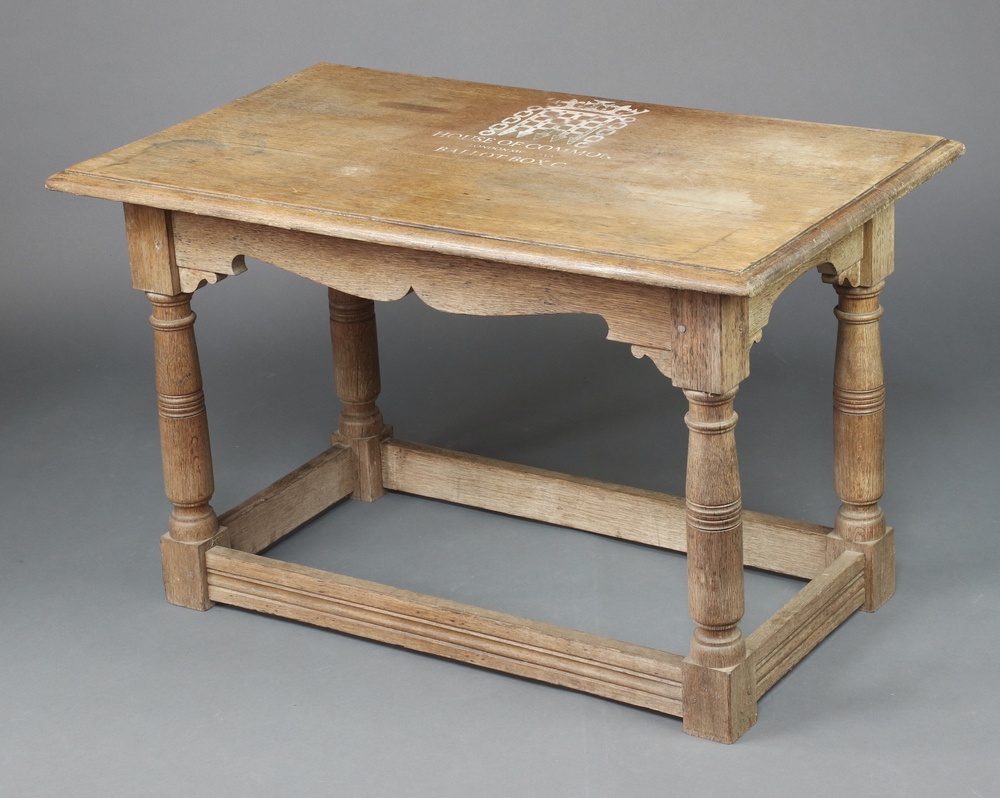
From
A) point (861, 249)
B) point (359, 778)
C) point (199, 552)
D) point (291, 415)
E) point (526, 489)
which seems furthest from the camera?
point (291, 415)

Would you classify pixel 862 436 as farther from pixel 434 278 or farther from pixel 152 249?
pixel 152 249

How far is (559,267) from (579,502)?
1332 mm

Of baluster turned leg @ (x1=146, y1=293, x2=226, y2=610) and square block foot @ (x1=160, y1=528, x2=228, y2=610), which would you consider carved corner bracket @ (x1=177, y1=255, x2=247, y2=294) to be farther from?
square block foot @ (x1=160, y1=528, x2=228, y2=610)

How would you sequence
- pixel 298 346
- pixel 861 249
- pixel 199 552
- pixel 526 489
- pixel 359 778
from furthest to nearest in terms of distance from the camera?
1. pixel 298 346
2. pixel 526 489
3. pixel 199 552
4. pixel 861 249
5. pixel 359 778

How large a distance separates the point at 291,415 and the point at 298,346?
1.70 feet

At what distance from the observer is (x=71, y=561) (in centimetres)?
472

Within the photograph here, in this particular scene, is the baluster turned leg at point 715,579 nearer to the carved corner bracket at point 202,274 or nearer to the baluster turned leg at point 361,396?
the carved corner bracket at point 202,274

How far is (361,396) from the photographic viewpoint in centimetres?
502

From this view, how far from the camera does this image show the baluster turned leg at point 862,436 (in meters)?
4.14

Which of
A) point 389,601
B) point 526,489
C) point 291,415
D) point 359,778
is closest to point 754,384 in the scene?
point 526,489

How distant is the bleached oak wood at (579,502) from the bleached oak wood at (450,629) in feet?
1.88

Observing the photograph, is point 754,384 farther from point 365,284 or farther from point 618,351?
point 365,284

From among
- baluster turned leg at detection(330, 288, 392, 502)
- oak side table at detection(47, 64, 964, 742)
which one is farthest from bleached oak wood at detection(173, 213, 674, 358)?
baluster turned leg at detection(330, 288, 392, 502)

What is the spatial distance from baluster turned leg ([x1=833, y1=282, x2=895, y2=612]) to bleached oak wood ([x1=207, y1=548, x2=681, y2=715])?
2.33 ft
